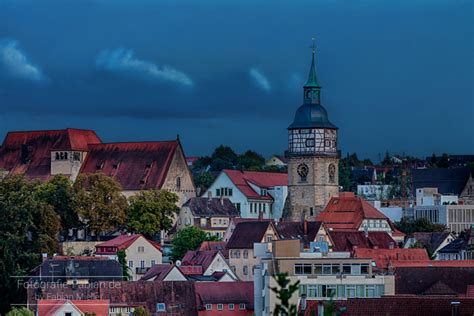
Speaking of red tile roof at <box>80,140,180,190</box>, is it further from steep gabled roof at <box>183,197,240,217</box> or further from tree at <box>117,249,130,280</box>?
tree at <box>117,249,130,280</box>

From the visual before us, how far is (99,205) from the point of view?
138 m

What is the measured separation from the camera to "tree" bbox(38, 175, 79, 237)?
13677 cm

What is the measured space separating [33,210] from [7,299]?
63.7ft

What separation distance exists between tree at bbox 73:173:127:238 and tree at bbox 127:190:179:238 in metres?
0.96

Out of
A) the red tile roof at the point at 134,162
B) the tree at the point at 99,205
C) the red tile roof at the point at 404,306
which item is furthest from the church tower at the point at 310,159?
the red tile roof at the point at 404,306

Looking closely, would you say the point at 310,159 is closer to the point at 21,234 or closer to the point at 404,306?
the point at 21,234

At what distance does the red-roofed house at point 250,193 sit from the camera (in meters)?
157

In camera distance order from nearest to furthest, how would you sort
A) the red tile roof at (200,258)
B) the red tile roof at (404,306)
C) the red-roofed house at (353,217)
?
the red tile roof at (404,306), the red tile roof at (200,258), the red-roofed house at (353,217)

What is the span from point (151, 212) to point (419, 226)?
931 inches

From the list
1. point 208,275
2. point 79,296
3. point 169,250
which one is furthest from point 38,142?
point 79,296

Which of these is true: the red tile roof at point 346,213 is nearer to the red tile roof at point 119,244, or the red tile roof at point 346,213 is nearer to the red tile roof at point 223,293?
the red tile roof at point 119,244

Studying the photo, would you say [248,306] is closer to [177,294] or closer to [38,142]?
[177,294]

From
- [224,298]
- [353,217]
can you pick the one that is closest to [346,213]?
[353,217]

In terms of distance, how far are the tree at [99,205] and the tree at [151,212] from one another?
3.14ft
